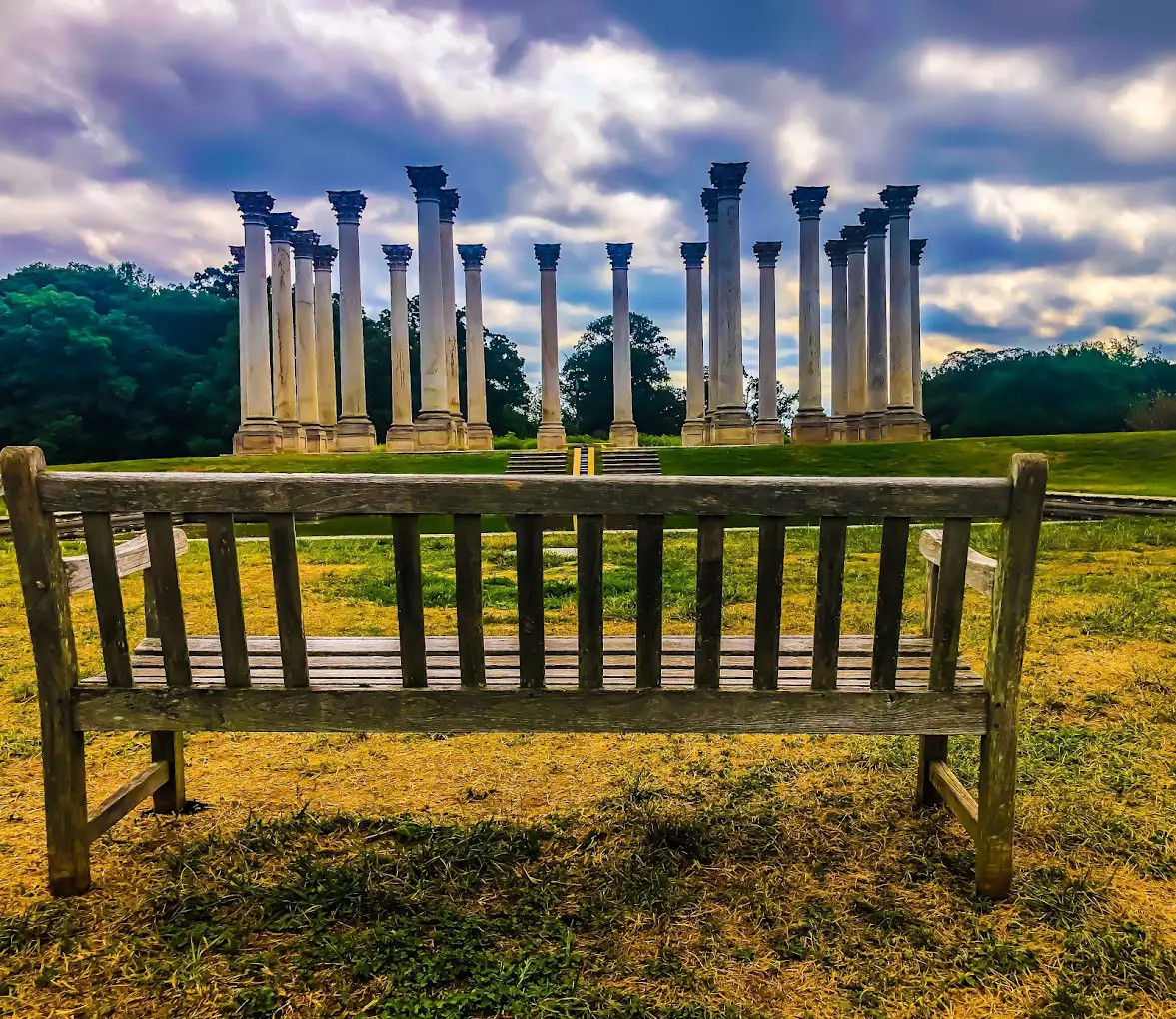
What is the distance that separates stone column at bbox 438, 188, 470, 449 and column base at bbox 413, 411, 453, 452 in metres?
0.86

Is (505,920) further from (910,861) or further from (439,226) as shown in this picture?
(439,226)

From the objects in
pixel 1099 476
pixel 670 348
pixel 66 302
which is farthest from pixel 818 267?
pixel 66 302

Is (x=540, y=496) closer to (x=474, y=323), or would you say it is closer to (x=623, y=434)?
(x=623, y=434)

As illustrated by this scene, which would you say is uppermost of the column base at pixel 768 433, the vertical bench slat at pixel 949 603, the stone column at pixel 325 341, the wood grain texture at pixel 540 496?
the stone column at pixel 325 341

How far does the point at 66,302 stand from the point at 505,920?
5016cm

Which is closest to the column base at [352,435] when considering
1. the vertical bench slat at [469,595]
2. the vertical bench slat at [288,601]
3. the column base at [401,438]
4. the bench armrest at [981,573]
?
the column base at [401,438]

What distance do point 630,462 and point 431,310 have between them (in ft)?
32.0

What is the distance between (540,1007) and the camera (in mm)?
2100

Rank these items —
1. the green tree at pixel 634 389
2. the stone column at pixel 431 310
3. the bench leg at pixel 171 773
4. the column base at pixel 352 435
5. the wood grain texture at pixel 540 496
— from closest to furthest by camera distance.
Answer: the wood grain texture at pixel 540 496 < the bench leg at pixel 171 773 < the stone column at pixel 431 310 < the column base at pixel 352 435 < the green tree at pixel 634 389

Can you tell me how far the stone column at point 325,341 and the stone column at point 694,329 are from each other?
1541cm

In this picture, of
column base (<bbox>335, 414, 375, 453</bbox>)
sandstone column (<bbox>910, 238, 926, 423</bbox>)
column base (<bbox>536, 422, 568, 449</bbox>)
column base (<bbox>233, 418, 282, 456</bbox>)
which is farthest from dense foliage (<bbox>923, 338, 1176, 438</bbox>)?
column base (<bbox>233, 418, 282, 456</bbox>)

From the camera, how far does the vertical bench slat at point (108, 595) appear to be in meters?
2.51

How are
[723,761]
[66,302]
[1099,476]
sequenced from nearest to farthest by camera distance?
[723,761] → [1099,476] → [66,302]

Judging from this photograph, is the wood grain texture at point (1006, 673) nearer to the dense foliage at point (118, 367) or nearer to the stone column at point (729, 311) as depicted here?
the stone column at point (729, 311)
